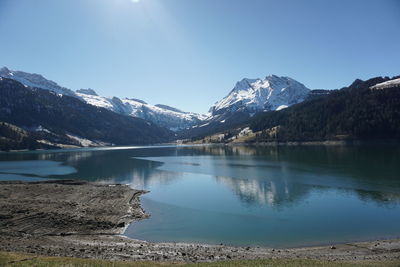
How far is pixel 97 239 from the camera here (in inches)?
1780

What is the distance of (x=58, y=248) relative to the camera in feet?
128

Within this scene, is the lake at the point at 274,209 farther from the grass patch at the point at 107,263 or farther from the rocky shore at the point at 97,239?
the grass patch at the point at 107,263

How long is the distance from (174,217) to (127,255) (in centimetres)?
2395

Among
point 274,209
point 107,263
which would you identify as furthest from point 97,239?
point 274,209

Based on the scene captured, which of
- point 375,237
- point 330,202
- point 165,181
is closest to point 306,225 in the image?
point 375,237

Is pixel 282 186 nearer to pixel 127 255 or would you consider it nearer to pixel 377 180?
pixel 377 180

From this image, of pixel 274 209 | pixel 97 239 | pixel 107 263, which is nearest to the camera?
pixel 107 263

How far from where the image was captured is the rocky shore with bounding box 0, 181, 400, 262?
36.8m

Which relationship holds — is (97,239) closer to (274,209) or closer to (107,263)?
(107,263)

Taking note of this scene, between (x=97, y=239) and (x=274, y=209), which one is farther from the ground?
(x=97, y=239)

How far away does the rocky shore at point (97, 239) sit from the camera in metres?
36.8

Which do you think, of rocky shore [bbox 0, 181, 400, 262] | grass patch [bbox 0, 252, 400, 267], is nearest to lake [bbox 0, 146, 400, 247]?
rocky shore [bbox 0, 181, 400, 262]

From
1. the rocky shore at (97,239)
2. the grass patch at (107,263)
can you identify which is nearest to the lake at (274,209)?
the rocky shore at (97,239)

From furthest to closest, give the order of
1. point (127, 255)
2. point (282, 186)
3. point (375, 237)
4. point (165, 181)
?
point (165, 181) < point (282, 186) < point (375, 237) < point (127, 255)
